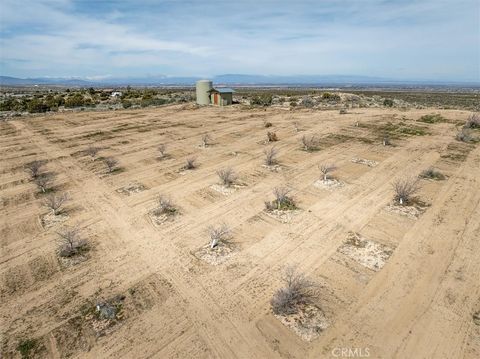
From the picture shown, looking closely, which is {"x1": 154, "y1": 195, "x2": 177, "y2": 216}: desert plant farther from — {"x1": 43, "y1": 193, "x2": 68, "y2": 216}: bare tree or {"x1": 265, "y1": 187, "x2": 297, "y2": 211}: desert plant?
{"x1": 43, "y1": 193, "x2": 68, "y2": 216}: bare tree

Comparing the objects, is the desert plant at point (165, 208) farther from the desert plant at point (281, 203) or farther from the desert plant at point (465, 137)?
the desert plant at point (465, 137)

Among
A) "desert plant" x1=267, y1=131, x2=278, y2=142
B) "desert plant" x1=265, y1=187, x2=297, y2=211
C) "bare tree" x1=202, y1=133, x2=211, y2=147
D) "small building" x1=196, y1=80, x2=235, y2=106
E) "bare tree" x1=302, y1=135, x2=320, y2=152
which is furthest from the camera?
"small building" x1=196, y1=80, x2=235, y2=106

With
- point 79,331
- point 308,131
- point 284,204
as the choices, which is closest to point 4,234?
point 79,331

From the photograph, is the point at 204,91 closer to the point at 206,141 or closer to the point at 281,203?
the point at 206,141

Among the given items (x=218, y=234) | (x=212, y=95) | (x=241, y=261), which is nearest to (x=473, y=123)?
(x=218, y=234)

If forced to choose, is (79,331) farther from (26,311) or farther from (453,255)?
(453,255)

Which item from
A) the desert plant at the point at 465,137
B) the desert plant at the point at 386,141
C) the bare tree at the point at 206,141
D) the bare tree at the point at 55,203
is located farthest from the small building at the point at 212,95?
the bare tree at the point at 55,203

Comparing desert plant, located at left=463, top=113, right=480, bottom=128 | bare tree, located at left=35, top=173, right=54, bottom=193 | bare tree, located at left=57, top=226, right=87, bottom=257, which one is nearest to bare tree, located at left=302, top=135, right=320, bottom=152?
desert plant, located at left=463, top=113, right=480, bottom=128
